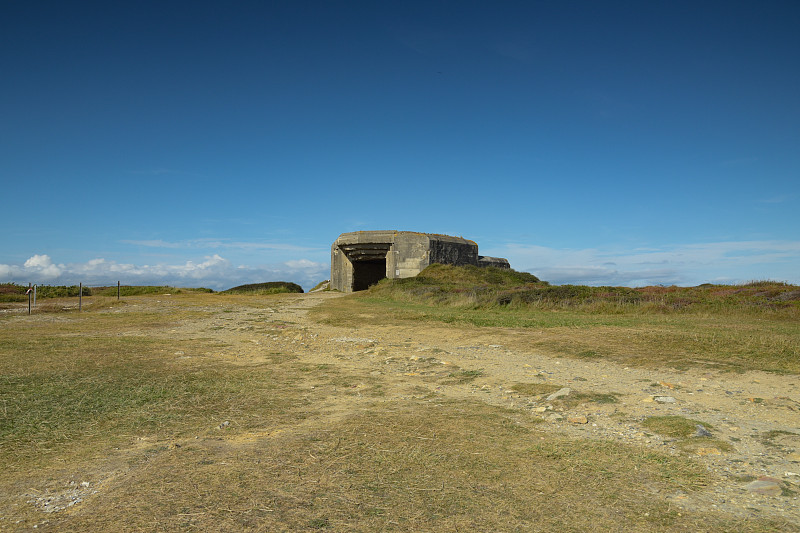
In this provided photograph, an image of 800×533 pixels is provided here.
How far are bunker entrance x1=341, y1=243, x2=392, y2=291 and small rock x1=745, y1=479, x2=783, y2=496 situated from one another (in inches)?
987

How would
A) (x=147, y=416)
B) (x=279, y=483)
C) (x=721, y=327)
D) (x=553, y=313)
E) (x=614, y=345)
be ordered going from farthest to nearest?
1. (x=553, y=313)
2. (x=721, y=327)
3. (x=614, y=345)
4. (x=147, y=416)
5. (x=279, y=483)

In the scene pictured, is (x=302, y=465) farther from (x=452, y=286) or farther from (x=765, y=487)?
(x=452, y=286)

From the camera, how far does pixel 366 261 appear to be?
31312 mm

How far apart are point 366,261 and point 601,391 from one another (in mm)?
26159

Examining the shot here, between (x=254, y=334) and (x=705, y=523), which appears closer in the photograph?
(x=705, y=523)

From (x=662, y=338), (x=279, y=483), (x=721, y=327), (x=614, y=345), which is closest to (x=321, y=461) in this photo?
(x=279, y=483)

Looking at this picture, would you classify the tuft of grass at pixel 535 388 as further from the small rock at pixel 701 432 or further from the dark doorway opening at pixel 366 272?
the dark doorway opening at pixel 366 272

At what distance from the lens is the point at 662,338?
8.66 m

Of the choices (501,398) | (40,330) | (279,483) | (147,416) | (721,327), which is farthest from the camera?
(40,330)

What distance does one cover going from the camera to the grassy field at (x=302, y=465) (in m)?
2.71

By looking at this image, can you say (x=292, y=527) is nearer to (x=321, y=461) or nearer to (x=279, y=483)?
(x=279, y=483)

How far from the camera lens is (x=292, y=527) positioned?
2.60 meters

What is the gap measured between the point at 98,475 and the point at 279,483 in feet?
4.22

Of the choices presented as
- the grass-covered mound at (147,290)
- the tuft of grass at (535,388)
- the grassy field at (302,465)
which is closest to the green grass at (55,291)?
the grass-covered mound at (147,290)
